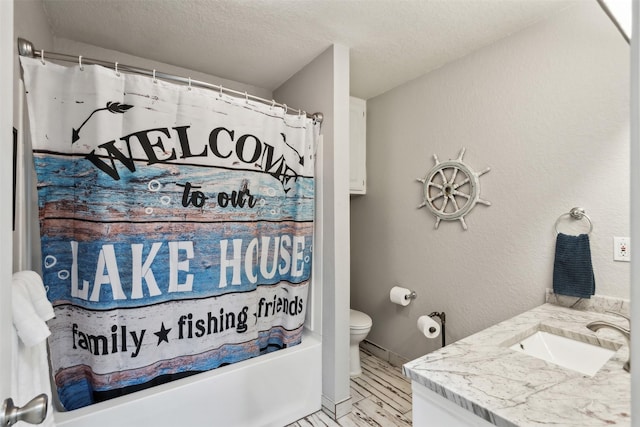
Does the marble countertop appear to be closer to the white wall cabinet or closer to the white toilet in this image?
the white toilet

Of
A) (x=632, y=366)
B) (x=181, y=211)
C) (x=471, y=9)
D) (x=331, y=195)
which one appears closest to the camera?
(x=632, y=366)

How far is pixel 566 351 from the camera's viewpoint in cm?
129

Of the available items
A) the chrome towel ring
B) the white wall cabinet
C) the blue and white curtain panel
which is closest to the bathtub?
the blue and white curtain panel

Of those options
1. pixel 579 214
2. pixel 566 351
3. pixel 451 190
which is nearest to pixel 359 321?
pixel 451 190

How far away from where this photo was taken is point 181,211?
1.55m

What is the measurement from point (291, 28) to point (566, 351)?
86.9 inches

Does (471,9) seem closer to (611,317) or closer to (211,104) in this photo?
(211,104)

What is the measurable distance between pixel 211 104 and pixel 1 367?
4.58ft

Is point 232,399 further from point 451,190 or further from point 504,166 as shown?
point 504,166

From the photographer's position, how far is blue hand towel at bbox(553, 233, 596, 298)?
150 centimetres

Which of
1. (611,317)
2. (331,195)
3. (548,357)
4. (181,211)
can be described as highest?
(331,195)

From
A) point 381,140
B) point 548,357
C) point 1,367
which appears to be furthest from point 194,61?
point 548,357

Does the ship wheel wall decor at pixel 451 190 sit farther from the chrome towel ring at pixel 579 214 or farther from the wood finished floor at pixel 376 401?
the wood finished floor at pixel 376 401

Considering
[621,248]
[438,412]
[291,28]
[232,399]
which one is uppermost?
[291,28]
